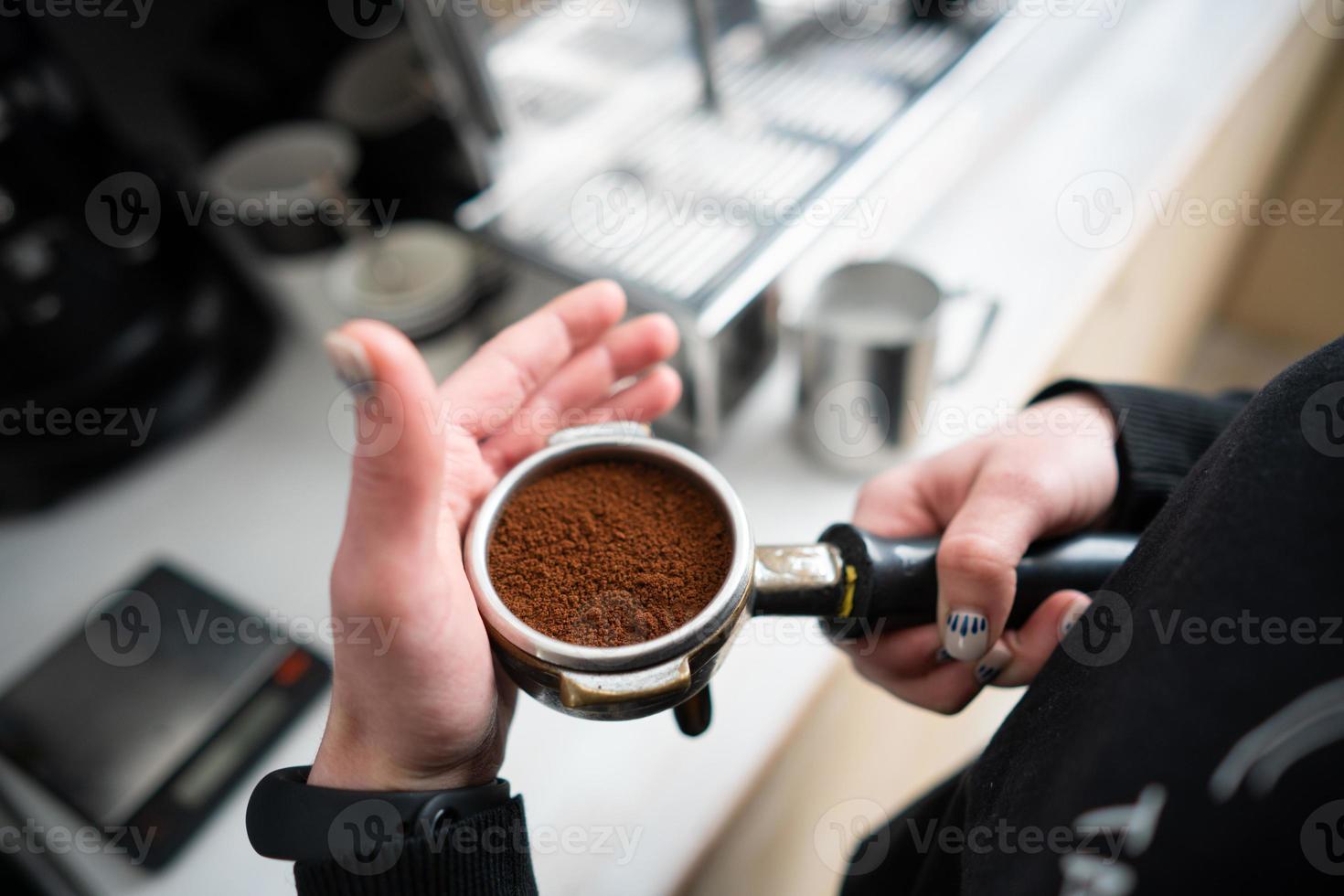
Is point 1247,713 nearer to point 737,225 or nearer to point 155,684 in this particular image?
point 737,225

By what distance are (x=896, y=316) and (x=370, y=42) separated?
2.36 feet

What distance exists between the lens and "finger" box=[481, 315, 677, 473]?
1.83 ft

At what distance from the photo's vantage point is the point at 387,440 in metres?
0.31

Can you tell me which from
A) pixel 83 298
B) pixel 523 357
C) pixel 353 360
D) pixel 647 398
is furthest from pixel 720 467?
pixel 83 298

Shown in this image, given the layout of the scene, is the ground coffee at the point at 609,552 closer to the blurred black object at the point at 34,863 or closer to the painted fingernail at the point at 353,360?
the painted fingernail at the point at 353,360

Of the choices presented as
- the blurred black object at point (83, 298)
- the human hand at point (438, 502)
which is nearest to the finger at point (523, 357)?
the human hand at point (438, 502)

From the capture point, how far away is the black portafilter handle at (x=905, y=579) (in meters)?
0.48

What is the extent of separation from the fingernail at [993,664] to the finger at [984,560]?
14 millimetres

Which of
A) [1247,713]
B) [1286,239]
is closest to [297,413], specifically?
[1247,713]

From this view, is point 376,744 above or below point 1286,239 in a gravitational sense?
above

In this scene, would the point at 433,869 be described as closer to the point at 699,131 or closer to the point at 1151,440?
the point at 1151,440

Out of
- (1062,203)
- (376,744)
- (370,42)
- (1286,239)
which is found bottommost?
(1286,239)

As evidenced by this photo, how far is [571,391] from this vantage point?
590mm

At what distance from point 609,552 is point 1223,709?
0.93 feet
